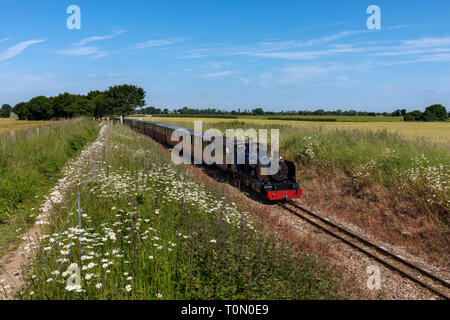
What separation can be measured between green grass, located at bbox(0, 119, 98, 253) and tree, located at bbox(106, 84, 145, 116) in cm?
8307

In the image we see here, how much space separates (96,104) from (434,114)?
328 ft

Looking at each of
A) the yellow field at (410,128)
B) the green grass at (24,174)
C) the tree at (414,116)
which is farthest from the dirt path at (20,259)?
the tree at (414,116)

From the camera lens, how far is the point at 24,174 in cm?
1098

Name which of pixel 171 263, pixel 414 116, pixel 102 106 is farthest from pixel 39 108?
pixel 414 116

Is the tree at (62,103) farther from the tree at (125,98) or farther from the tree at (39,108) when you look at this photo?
the tree at (125,98)

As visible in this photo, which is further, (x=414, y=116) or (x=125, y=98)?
(x=125, y=98)

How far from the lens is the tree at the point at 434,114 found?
63.3 m
